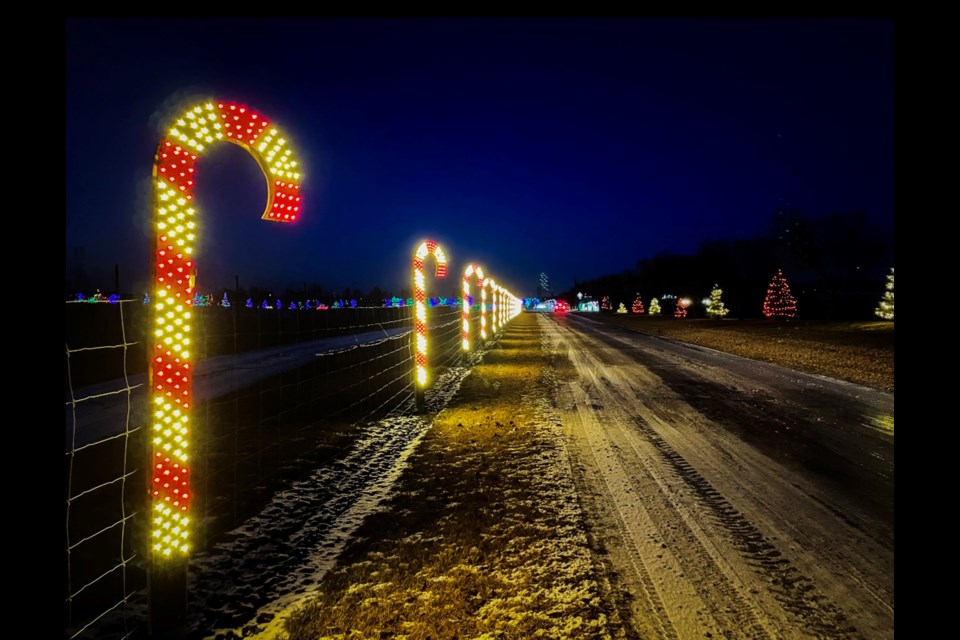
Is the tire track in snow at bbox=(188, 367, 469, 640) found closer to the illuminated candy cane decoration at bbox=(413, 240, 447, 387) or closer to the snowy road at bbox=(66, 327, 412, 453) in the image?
the snowy road at bbox=(66, 327, 412, 453)

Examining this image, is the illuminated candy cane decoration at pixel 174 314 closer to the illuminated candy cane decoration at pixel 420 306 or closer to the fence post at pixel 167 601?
the fence post at pixel 167 601

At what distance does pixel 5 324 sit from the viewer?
1.28 meters

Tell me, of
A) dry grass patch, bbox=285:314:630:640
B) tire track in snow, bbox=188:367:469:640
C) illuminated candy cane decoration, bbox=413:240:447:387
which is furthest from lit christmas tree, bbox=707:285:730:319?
tire track in snow, bbox=188:367:469:640

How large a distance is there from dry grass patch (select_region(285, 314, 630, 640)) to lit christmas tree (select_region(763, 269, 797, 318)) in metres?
46.1

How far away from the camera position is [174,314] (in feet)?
8.39

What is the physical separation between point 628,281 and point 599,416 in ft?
354

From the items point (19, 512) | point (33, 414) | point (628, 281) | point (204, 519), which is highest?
point (628, 281)

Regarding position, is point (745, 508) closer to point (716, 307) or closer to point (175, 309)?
point (175, 309)

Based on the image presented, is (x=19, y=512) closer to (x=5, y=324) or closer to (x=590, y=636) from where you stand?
(x=5, y=324)

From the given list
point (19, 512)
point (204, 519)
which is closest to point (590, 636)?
point (19, 512)

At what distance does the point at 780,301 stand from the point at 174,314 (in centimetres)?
5073

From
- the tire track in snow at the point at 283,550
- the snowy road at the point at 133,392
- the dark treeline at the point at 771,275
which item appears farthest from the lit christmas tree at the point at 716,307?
the tire track in snow at the point at 283,550

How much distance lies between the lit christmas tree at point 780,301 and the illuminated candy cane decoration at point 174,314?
49798 mm

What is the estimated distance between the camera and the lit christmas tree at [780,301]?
4288 cm
